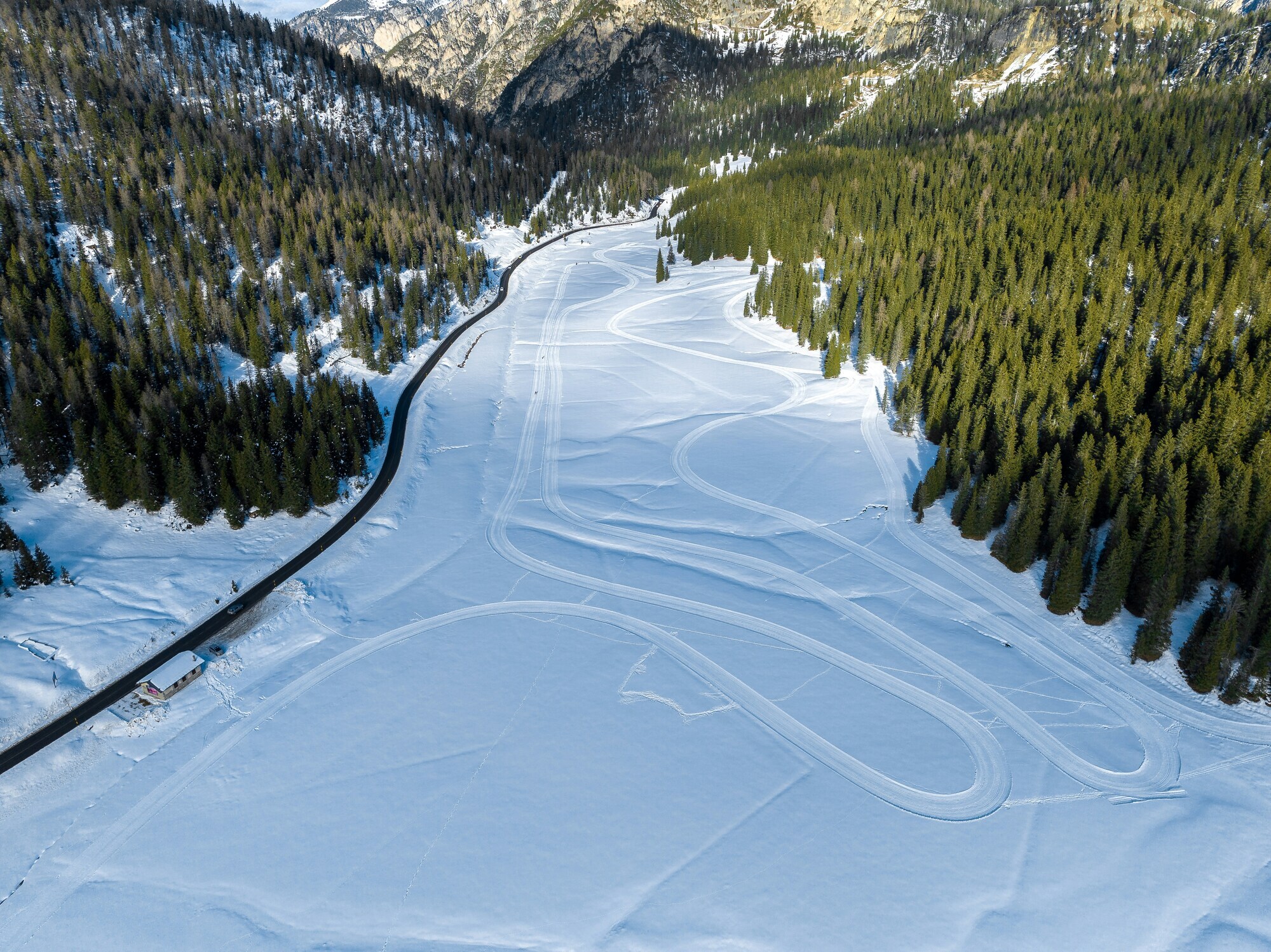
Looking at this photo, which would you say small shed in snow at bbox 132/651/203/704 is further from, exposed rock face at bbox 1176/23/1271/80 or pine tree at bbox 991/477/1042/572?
exposed rock face at bbox 1176/23/1271/80

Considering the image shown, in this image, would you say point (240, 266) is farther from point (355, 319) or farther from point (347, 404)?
point (347, 404)

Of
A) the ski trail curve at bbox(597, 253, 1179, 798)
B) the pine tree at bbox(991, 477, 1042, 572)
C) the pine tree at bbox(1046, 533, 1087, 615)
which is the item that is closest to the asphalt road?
the ski trail curve at bbox(597, 253, 1179, 798)

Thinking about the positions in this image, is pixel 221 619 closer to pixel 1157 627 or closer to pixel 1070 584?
pixel 1070 584

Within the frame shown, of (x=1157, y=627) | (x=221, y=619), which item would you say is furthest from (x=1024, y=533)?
(x=221, y=619)

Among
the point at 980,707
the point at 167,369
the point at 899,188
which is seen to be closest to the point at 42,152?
the point at 167,369

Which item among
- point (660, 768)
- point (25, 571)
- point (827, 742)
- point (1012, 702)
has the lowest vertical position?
point (660, 768)

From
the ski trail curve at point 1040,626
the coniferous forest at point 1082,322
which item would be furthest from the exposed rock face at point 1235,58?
the ski trail curve at point 1040,626
